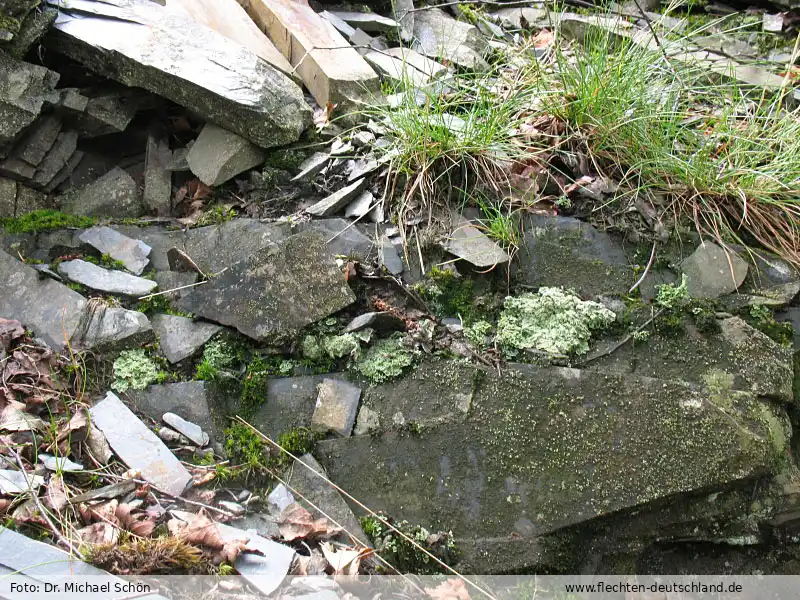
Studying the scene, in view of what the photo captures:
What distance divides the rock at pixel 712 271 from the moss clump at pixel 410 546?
69.1 inches

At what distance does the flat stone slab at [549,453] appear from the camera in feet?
9.23

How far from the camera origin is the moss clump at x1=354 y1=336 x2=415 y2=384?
3.05 metres

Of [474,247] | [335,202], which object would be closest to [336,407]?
[474,247]

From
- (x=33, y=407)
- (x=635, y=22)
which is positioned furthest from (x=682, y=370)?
(x=635, y=22)

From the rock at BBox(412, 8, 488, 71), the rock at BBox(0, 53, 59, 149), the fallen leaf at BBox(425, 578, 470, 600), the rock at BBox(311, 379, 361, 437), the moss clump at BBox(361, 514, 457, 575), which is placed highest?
the rock at BBox(0, 53, 59, 149)

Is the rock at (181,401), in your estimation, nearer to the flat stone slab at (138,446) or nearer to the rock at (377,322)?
the flat stone slab at (138,446)

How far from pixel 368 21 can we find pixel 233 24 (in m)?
1.08

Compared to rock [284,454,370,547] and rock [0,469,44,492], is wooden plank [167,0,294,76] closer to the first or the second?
rock [284,454,370,547]

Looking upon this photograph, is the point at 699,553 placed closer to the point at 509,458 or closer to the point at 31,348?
the point at 509,458

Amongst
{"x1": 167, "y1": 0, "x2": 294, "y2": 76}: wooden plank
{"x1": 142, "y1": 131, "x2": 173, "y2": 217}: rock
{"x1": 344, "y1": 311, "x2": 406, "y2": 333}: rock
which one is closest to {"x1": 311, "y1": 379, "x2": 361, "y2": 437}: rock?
{"x1": 344, "y1": 311, "x2": 406, "y2": 333}: rock

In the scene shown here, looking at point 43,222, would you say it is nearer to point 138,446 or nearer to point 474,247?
point 138,446

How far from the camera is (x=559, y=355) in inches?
122

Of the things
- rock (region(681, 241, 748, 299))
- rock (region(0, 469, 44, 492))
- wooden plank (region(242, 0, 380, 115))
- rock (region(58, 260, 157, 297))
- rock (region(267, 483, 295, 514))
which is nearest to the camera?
rock (region(0, 469, 44, 492))

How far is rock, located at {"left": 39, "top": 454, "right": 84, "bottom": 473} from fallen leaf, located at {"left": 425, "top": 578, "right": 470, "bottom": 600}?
57.1 inches
